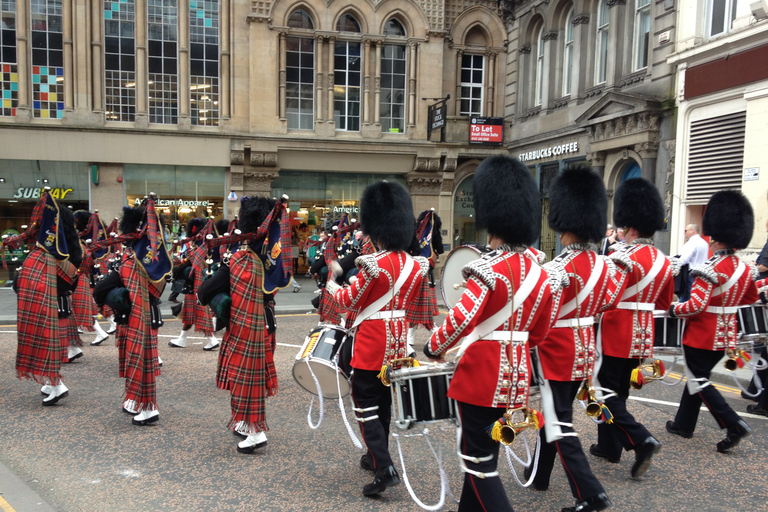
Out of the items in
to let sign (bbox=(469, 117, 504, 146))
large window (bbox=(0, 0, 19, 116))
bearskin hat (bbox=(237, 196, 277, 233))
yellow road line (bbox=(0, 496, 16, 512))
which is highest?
large window (bbox=(0, 0, 19, 116))

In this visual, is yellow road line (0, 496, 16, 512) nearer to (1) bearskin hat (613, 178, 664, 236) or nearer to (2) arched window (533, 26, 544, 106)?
(1) bearskin hat (613, 178, 664, 236)

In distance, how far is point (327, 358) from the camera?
15.3 ft

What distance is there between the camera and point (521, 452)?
5254mm

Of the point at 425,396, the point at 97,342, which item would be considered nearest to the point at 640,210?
the point at 425,396

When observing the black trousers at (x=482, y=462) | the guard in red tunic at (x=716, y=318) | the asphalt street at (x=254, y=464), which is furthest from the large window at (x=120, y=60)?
the black trousers at (x=482, y=462)

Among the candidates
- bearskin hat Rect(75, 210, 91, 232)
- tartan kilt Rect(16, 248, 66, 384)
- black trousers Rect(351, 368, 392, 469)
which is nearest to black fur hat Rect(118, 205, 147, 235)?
tartan kilt Rect(16, 248, 66, 384)

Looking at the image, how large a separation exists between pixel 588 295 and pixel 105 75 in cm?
1775

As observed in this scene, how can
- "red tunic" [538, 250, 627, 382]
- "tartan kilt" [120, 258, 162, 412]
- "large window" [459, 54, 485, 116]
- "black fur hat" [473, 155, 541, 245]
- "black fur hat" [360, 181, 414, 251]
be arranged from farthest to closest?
1. "large window" [459, 54, 485, 116]
2. "tartan kilt" [120, 258, 162, 412]
3. "black fur hat" [360, 181, 414, 251]
4. "red tunic" [538, 250, 627, 382]
5. "black fur hat" [473, 155, 541, 245]

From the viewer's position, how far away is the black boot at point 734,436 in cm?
507

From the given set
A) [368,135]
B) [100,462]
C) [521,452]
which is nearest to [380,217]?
[521,452]

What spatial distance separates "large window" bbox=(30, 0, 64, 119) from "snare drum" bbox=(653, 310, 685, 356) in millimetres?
17508

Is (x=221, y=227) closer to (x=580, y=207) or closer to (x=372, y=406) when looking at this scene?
(x=372, y=406)

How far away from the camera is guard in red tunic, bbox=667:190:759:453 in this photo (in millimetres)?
5184

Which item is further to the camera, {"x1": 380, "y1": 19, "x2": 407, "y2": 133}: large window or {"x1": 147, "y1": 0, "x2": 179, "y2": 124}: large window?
{"x1": 380, "y1": 19, "x2": 407, "y2": 133}: large window
